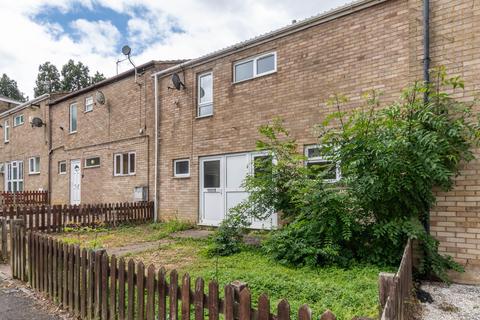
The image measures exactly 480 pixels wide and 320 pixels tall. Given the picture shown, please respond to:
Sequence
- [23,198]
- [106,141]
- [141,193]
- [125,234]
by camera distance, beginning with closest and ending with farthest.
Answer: [125,234] < [141,193] < [106,141] < [23,198]

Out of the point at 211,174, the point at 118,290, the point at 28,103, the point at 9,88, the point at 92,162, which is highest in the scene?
the point at 9,88

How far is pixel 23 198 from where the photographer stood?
59.3 ft

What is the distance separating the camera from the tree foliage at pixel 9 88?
2254 inches

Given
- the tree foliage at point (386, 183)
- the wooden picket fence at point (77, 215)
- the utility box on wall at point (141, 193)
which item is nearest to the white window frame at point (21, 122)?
the wooden picket fence at point (77, 215)

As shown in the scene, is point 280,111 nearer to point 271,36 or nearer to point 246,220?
point 271,36

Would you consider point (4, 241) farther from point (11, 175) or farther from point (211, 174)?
point (11, 175)

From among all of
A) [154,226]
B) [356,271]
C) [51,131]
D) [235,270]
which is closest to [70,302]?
[235,270]

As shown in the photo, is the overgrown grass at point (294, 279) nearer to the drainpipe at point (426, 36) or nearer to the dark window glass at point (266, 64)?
the drainpipe at point (426, 36)

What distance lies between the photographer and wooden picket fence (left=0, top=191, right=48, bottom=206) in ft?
58.9

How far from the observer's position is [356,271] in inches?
201

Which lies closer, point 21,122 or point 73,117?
point 73,117

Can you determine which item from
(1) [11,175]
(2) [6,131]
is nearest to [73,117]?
(1) [11,175]

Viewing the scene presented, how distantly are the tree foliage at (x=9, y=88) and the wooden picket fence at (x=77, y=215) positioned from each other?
57.5m

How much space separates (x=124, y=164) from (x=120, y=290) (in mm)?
11060
